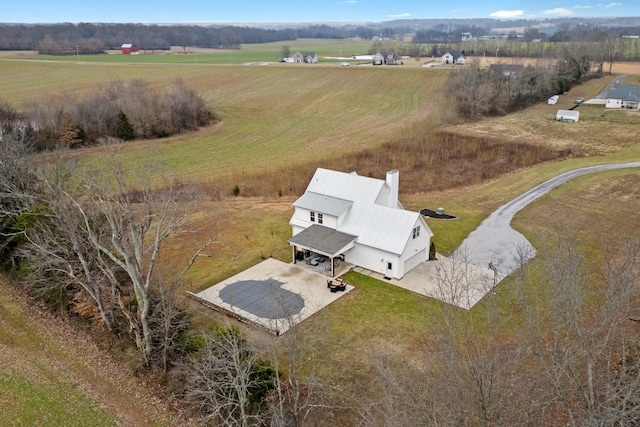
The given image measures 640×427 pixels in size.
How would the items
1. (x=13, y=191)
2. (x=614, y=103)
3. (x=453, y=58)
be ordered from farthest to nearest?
(x=453, y=58) < (x=614, y=103) < (x=13, y=191)

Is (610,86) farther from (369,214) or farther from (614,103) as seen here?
(369,214)

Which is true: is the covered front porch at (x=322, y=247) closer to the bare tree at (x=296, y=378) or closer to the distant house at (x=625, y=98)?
the bare tree at (x=296, y=378)

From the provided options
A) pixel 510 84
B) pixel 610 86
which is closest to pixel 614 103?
pixel 510 84

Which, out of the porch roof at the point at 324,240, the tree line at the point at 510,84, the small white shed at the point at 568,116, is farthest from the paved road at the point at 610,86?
the porch roof at the point at 324,240

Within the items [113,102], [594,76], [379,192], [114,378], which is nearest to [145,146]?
[113,102]

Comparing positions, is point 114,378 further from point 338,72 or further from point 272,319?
point 338,72
